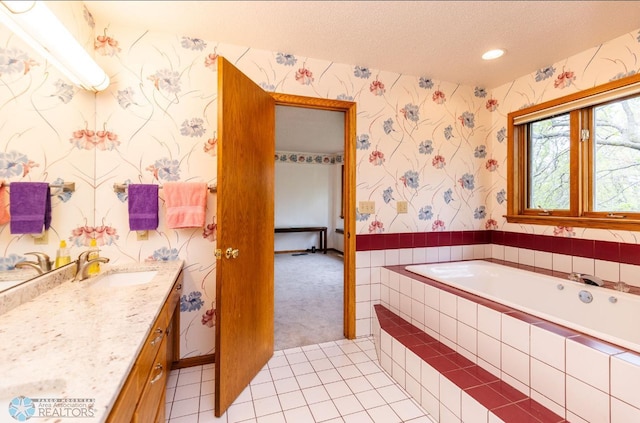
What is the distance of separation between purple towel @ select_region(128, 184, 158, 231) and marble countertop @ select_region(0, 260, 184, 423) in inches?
19.9

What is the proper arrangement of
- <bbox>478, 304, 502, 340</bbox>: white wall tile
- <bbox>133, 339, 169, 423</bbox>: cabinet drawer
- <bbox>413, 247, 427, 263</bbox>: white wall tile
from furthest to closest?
<bbox>413, 247, 427, 263</bbox>: white wall tile < <bbox>478, 304, 502, 340</bbox>: white wall tile < <bbox>133, 339, 169, 423</bbox>: cabinet drawer

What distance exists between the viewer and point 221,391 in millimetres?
1479

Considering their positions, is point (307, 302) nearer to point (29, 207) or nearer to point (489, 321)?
point (489, 321)

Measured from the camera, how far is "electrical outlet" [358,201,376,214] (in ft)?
7.68

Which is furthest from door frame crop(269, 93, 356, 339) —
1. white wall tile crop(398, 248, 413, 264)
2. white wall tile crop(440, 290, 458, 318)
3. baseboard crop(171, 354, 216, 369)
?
baseboard crop(171, 354, 216, 369)

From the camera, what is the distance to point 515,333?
4.51 ft

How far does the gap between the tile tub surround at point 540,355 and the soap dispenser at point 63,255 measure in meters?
2.06

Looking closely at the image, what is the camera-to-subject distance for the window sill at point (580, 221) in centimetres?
183

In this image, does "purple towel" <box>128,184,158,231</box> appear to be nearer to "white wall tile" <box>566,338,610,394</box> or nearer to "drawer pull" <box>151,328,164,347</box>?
"drawer pull" <box>151,328,164,347</box>

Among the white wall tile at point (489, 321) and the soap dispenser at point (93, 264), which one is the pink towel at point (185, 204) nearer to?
the soap dispenser at point (93, 264)

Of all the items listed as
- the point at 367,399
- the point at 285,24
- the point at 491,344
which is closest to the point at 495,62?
the point at 285,24

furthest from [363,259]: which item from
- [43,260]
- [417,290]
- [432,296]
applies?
[43,260]

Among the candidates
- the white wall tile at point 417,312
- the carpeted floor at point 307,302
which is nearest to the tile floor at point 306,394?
the carpeted floor at point 307,302

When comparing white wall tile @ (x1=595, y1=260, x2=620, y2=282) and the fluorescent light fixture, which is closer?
the fluorescent light fixture
